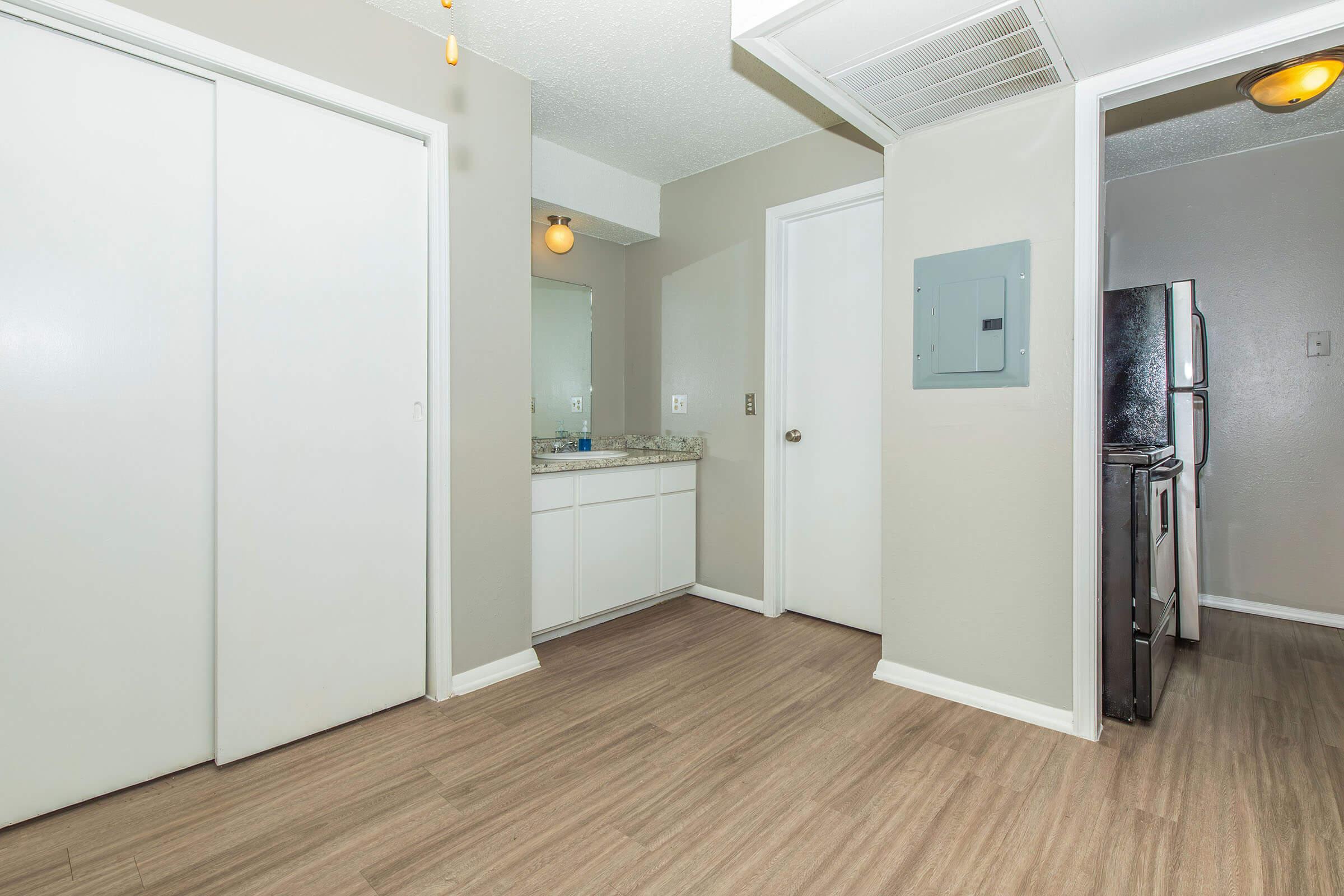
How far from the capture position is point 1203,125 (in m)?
2.96

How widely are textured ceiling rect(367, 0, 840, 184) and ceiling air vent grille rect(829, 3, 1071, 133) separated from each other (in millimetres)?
553

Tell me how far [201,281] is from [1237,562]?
473 centimetres

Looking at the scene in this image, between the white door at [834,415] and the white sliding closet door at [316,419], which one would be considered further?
the white door at [834,415]

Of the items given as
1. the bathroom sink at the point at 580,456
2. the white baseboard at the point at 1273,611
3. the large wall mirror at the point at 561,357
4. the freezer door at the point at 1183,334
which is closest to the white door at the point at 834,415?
the bathroom sink at the point at 580,456

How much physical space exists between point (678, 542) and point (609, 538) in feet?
1.71

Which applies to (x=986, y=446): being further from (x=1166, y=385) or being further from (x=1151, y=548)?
(x=1166, y=385)

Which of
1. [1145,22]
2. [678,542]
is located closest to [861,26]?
[1145,22]

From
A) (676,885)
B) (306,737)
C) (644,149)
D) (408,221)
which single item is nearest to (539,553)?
(306,737)

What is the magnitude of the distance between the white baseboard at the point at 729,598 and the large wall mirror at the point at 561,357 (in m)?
1.14

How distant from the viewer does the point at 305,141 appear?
77.9 inches

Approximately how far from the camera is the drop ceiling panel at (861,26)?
1.62m

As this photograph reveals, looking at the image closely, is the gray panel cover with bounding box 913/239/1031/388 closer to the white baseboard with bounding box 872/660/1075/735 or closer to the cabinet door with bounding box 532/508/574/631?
the white baseboard with bounding box 872/660/1075/735

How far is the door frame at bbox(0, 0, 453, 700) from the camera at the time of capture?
1765 mm

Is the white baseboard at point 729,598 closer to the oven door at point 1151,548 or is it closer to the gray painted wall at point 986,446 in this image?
the gray painted wall at point 986,446
